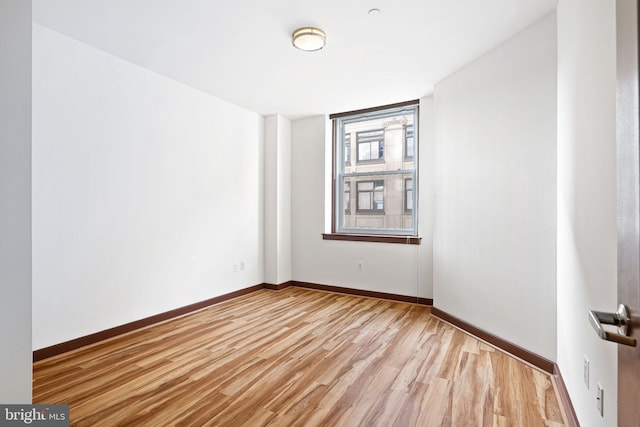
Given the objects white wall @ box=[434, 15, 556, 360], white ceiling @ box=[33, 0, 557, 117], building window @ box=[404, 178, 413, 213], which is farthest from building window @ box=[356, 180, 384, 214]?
white ceiling @ box=[33, 0, 557, 117]

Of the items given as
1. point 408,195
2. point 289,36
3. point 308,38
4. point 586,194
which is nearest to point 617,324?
point 586,194

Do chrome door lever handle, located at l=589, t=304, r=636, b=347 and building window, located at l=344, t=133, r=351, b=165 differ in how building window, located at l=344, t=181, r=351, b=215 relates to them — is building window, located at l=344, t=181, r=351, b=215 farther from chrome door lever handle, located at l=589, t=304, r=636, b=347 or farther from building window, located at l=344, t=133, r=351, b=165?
chrome door lever handle, located at l=589, t=304, r=636, b=347

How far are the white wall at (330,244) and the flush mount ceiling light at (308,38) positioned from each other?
1862 millimetres

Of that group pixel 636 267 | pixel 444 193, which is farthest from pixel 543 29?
pixel 636 267

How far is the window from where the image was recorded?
428cm

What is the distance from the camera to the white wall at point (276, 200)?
474cm

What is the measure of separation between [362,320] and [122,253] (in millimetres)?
2404

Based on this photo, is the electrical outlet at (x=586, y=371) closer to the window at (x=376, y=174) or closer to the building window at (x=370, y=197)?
the window at (x=376, y=174)

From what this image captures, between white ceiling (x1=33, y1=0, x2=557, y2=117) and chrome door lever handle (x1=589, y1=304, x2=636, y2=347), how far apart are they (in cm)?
219

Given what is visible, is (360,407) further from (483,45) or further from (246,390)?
(483,45)

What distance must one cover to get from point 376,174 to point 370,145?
0.43 metres

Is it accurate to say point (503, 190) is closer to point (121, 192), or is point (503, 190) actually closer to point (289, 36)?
point (289, 36)

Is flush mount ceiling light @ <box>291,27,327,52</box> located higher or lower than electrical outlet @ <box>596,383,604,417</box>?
higher
